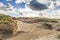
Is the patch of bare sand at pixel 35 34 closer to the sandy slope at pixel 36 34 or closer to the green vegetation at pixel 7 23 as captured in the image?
the sandy slope at pixel 36 34

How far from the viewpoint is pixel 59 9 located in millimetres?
3199

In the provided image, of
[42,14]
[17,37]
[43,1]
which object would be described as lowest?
[17,37]

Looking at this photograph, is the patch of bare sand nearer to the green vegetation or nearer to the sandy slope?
the sandy slope

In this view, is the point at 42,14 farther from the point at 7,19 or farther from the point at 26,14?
the point at 7,19

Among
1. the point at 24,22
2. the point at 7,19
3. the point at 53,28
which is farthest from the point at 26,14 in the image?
the point at 53,28

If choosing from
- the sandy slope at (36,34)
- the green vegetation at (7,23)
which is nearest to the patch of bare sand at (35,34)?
the sandy slope at (36,34)

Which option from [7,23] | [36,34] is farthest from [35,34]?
[7,23]

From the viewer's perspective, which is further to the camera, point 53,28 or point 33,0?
point 33,0

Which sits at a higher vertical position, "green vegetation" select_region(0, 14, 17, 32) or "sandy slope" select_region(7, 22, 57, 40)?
"green vegetation" select_region(0, 14, 17, 32)

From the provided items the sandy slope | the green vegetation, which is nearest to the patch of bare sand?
the sandy slope

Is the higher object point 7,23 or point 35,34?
point 7,23

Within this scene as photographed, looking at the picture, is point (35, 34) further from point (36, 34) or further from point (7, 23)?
point (7, 23)

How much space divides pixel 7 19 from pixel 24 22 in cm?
33

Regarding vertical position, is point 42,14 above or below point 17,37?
above
